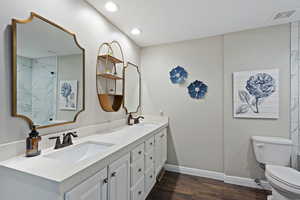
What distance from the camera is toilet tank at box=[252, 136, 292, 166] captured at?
6.29ft

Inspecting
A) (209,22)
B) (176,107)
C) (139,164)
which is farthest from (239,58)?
(139,164)

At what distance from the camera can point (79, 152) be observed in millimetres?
1351

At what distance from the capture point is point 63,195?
0.76m

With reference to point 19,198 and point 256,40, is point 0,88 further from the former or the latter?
point 256,40

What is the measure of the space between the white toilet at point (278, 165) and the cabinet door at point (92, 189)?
1.82 metres

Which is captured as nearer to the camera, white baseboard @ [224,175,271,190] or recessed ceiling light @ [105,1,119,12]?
recessed ceiling light @ [105,1,119,12]

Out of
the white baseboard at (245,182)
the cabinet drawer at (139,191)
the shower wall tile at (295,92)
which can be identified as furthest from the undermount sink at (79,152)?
the shower wall tile at (295,92)

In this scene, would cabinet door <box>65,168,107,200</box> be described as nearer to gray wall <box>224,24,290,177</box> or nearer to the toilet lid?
the toilet lid

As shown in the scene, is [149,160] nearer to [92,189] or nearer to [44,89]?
[92,189]

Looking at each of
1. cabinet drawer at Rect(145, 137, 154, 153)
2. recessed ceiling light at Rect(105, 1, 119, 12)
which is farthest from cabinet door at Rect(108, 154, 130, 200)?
recessed ceiling light at Rect(105, 1, 119, 12)

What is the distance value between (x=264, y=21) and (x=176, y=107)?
1.84m

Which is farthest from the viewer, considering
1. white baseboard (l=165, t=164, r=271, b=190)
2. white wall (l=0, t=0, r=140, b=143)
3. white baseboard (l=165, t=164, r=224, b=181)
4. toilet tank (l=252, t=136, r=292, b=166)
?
white baseboard (l=165, t=164, r=224, b=181)

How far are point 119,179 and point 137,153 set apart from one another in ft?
1.22

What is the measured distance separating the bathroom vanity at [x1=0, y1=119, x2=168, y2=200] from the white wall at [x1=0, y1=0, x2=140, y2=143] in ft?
0.86
